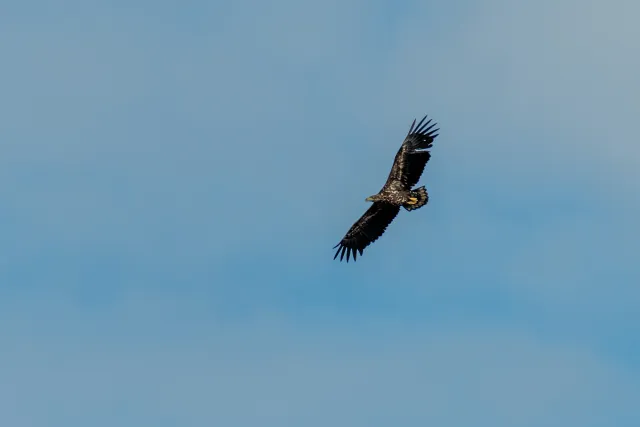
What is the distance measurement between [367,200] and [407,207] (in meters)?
2.36

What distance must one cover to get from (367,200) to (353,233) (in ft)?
9.32

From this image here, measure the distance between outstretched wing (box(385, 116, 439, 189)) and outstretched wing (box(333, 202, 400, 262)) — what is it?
1.89 meters

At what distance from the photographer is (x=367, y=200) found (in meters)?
70.2

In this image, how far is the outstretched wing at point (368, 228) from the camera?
71.1 m

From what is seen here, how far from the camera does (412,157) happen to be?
6944cm

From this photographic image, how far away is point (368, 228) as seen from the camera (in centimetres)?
7206

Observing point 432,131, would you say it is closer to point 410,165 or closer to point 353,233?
point 410,165

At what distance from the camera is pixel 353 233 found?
7244 centimetres

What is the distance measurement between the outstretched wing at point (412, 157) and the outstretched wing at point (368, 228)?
1.89m

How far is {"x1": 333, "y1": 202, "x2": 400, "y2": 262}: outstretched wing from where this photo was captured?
71062 millimetres

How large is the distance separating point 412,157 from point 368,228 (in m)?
4.89

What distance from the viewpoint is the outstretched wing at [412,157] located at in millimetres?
69250

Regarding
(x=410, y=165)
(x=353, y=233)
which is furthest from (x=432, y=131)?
(x=353, y=233)

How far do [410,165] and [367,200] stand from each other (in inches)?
113
